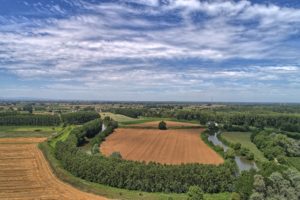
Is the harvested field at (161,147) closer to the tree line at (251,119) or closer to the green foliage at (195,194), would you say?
the green foliage at (195,194)

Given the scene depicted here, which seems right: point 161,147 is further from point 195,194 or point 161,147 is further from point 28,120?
point 28,120

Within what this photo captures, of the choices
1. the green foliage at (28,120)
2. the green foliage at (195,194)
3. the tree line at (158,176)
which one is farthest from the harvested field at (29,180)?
the green foliage at (28,120)

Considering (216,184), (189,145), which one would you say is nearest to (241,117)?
(189,145)

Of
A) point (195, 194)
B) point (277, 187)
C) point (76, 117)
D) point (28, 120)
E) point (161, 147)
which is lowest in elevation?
point (161, 147)

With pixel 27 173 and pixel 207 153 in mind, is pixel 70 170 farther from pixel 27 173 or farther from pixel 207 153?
pixel 207 153

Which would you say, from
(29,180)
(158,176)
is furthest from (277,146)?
(29,180)

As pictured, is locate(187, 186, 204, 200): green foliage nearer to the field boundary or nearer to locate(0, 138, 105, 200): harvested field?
the field boundary
